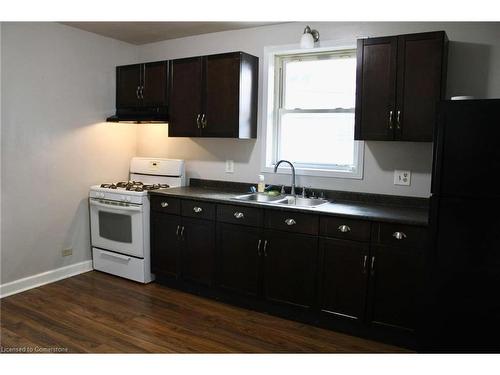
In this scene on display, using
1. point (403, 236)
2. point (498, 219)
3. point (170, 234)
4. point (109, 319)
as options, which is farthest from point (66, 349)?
point (498, 219)

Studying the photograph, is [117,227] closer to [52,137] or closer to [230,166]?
[52,137]

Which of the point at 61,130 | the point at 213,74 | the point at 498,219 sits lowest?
the point at 498,219

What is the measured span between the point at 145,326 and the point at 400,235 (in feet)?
6.12

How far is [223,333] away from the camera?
2.97m

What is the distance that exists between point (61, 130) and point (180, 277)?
1.73 meters

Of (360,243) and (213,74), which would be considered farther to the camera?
(213,74)

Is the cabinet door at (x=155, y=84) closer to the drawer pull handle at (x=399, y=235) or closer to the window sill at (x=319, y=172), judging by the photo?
the window sill at (x=319, y=172)

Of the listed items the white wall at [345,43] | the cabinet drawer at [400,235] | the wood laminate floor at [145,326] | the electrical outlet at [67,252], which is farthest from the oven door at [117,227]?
the cabinet drawer at [400,235]

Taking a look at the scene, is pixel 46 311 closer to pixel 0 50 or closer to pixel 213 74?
pixel 0 50

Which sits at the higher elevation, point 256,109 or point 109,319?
point 256,109

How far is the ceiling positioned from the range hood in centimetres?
73

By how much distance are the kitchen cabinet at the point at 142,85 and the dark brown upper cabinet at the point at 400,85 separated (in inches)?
75.0

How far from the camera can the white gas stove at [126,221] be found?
3.87m
